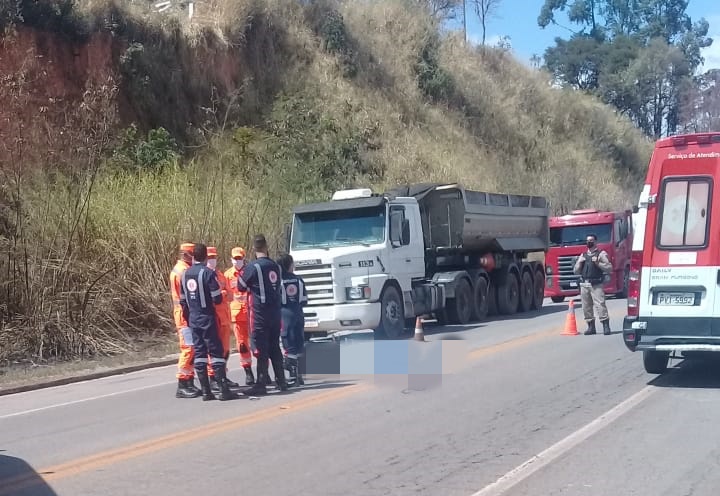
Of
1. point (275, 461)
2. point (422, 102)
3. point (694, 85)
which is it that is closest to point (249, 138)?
point (422, 102)

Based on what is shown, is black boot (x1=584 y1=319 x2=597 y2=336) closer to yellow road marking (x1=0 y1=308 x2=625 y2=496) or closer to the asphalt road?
the asphalt road

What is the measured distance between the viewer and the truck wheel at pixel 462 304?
824 inches

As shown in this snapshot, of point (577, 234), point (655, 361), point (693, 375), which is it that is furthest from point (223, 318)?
point (577, 234)

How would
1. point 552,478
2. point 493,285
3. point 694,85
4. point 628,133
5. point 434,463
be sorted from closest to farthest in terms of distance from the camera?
point 552,478, point 434,463, point 493,285, point 628,133, point 694,85

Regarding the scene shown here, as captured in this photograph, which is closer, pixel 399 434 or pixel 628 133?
pixel 399 434

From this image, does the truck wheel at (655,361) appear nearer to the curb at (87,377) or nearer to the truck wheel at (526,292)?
the curb at (87,377)

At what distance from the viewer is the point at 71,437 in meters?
10.1

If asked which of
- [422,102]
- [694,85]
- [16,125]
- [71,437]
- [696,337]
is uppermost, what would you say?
[694,85]

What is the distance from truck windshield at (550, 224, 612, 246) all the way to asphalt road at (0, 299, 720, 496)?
14081 millimetres

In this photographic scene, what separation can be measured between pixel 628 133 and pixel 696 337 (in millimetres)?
55734

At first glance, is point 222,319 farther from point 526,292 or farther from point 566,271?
point 566,271

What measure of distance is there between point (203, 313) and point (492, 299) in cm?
1319

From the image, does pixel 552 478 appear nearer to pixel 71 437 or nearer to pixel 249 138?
pixel 71 437

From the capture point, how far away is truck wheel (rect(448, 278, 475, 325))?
824 inches
